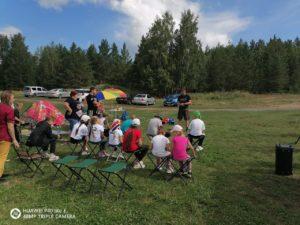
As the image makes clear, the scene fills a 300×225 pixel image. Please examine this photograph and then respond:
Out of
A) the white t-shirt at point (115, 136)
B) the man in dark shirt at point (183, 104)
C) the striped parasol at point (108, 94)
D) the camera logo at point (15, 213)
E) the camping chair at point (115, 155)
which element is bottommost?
the camera logo at point (15, 213)

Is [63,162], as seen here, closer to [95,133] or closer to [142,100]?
[95,133]

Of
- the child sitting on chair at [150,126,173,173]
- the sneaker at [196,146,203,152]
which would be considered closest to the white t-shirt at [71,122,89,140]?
the child sitting on chair at [150,126,173,173]

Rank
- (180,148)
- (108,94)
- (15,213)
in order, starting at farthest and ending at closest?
(108,94), (180,148), (15,213)

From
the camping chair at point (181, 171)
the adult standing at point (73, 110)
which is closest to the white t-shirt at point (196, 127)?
the camping chair at point (181, 171)

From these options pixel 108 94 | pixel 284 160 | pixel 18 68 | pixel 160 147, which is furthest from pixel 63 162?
pixel 18 68

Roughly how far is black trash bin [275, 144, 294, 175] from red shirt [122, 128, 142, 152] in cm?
333

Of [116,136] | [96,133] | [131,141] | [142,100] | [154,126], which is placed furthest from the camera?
[142,100]

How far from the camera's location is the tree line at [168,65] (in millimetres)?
51625

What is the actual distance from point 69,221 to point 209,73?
6496cm

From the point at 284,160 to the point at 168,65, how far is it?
145 feet

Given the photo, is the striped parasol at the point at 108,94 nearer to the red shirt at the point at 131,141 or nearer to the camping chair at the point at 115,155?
the camping chair at the point at 115,155

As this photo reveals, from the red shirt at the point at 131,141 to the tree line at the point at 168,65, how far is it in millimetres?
42518

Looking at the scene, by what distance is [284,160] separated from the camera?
8.02 m

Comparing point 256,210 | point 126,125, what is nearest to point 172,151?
point 256,210
